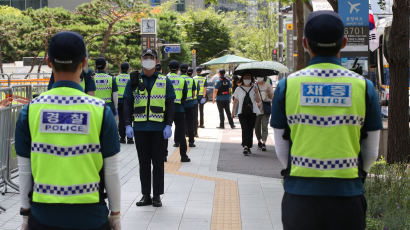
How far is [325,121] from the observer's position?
3445mm

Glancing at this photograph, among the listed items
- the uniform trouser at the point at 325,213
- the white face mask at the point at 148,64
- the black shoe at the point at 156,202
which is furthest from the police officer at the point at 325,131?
the black shoe at the point at 156,202

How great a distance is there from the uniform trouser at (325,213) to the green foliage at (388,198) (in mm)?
2467

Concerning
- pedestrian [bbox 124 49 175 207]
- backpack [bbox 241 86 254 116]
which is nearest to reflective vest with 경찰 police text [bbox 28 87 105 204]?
pedestrian [bbox 124 49 175 207]

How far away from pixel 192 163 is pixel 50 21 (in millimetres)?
27826

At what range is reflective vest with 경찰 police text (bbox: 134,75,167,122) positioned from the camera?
804 centimetres

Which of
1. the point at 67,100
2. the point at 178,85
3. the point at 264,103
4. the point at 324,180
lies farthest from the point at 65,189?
the point at 264,103

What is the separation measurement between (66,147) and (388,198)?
4287 mm

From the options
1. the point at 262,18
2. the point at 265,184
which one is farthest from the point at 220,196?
the point at 262,18

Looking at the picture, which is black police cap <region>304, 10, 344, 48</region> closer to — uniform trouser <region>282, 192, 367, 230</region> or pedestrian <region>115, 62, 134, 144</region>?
uniform trouser <region>282, 192, 367, 230</region>

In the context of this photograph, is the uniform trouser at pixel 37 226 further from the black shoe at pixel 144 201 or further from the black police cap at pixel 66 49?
the black shoe at pixel 144 201

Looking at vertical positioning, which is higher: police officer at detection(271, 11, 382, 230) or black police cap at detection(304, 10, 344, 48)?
black police cap at detection(304, 10, 344, 48)

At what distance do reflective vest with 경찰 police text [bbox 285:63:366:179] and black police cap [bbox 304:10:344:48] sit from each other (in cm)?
14

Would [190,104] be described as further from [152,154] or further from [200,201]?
[152,154]

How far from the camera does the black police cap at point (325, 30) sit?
3.47 meters
